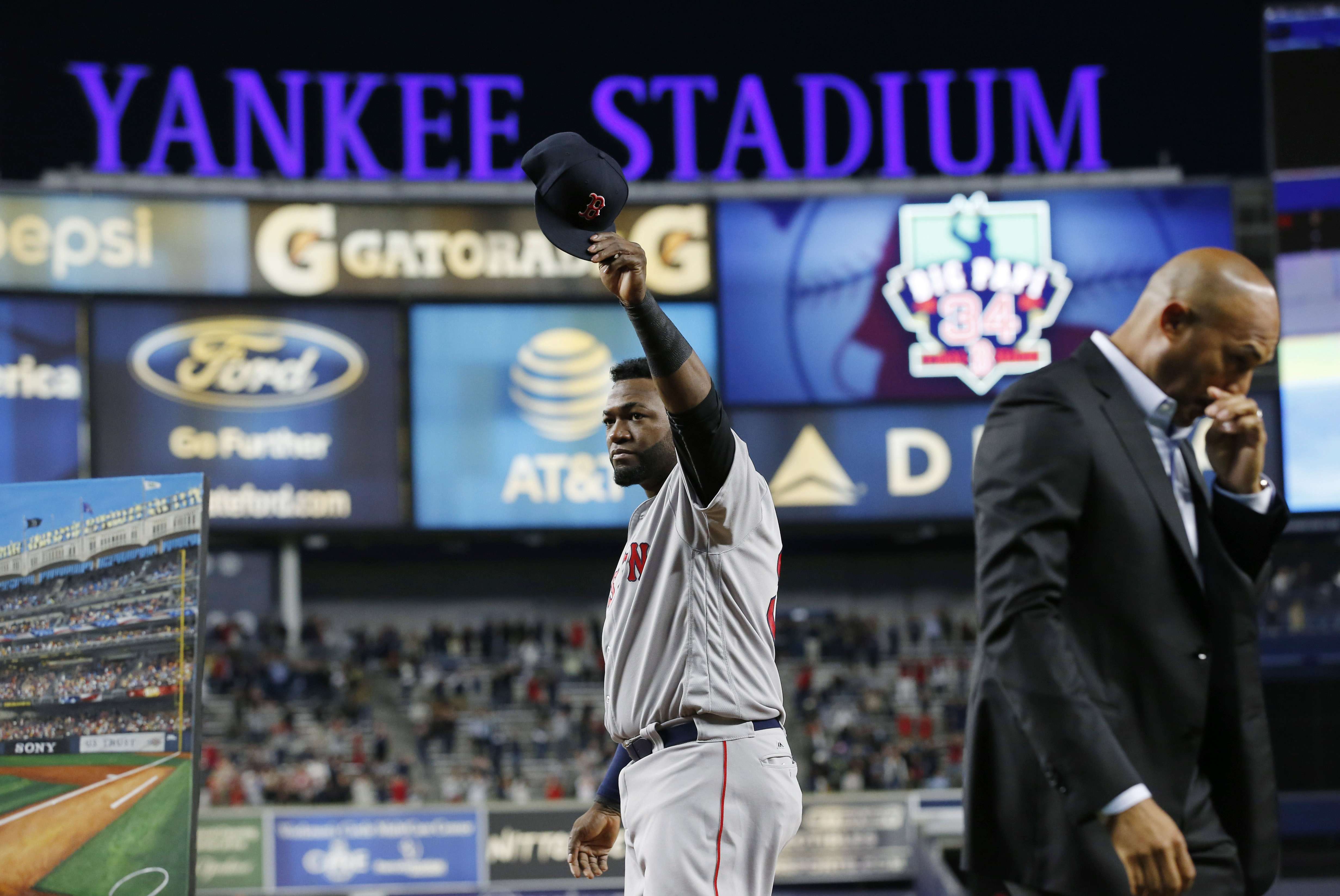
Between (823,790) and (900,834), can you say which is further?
(823,790)

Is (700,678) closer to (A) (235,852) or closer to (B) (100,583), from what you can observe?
(B) (100,583)

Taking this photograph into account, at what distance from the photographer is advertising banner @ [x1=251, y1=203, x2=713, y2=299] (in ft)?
49.8

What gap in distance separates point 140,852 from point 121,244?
41.6 ft

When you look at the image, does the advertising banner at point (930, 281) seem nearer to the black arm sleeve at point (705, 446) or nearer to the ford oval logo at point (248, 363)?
the ford oval logo at point (248, 363)

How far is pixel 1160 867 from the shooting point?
81.7 inches

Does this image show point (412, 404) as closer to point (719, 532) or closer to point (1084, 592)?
point (719, 532)

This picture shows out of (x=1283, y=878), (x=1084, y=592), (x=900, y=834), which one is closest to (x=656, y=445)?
(x=1084, y=592)

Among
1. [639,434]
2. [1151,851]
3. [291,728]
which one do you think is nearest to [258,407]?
[291,728]

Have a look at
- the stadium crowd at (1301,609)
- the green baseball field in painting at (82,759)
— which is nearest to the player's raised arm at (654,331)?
the green baseball field in painting at (82,759)

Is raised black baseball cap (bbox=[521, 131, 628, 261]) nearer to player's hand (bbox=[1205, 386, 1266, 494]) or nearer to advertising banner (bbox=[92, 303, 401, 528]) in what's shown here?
player's hand (bbox=[1205, 386, 1266, 494])

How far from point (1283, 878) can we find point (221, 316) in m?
12.8

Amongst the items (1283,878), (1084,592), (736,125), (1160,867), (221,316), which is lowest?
(1283,878)

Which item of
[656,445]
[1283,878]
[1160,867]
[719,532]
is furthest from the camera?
[1283,878]

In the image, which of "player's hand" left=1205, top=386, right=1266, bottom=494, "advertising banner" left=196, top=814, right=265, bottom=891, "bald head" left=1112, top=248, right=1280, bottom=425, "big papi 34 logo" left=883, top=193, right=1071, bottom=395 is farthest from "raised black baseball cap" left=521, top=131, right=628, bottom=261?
"big papi 34 logo" left=883, top=193, right=1071, bottom=395
